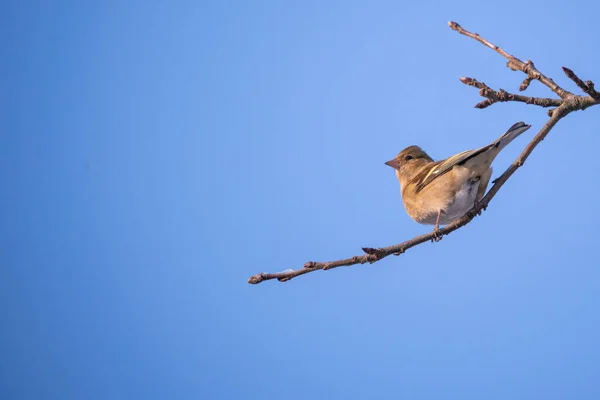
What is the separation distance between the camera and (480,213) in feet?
21.5

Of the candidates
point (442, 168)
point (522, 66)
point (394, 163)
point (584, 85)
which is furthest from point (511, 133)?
point (394, 163)

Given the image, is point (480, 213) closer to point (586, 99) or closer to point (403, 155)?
point (586, 99)

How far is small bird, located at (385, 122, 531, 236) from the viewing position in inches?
292

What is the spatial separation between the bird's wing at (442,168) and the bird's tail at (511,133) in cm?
17

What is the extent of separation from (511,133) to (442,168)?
4.93 feet

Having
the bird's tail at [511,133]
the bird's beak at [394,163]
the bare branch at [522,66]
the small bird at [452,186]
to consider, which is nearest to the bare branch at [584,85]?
the bare branch at [522,66]

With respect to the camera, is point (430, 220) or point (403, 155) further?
point (403, 155)

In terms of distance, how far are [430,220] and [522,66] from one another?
3444 millimetres

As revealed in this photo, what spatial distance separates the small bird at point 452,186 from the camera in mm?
7426

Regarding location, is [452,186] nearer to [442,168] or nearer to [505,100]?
[442,168]

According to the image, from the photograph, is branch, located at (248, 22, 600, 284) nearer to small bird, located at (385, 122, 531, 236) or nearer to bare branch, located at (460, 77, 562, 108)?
bare branch, located at (460, 77, 562, 108)

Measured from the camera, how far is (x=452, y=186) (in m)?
7.84

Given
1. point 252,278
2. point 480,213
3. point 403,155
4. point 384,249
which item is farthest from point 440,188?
point 252,278

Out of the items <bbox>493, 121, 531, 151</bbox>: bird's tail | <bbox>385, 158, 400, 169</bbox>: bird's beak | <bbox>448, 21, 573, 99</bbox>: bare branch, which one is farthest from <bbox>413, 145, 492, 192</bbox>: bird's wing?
<bbox>448, 21, 573, 99</bbox>: bare branch
